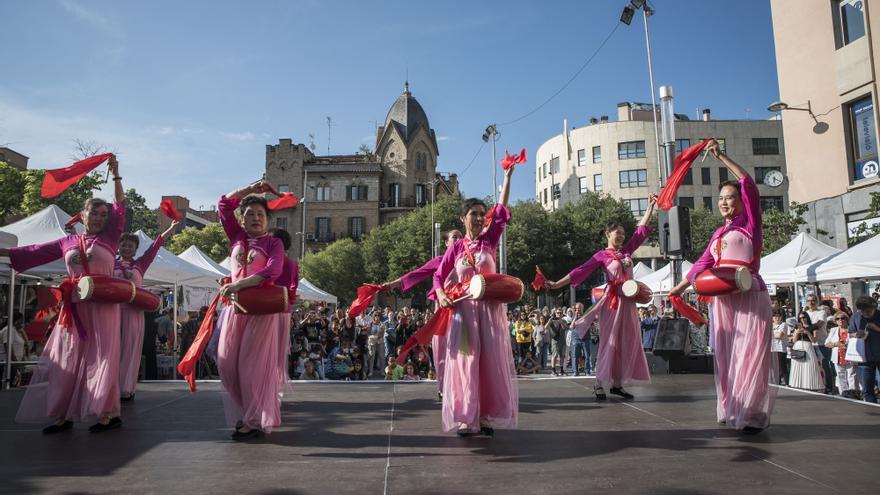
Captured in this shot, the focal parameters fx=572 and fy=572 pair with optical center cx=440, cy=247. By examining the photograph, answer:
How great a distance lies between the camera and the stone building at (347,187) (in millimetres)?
56469

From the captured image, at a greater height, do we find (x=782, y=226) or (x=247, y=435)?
(x=782, y=226)

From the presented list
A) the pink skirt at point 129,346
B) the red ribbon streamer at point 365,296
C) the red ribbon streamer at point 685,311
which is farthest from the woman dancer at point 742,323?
the pink skirt at point 129,346

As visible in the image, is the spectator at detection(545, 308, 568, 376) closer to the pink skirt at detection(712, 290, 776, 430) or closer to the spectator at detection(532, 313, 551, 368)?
the spectator at detection(532, 313, 551, 368)

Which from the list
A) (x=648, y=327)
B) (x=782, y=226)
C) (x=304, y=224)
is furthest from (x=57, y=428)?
(x=304, y=224)

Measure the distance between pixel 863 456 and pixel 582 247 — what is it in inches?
1408

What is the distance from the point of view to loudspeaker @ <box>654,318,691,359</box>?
10203 mm

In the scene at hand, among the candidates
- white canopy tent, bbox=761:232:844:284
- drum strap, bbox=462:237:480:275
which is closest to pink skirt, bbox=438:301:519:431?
drum strap, bbox=462:237:480:275

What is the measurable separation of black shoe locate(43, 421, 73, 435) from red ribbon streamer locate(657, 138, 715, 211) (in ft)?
20.3

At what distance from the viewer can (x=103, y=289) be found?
5148 millimetres

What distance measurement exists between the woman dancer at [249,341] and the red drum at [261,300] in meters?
0.05

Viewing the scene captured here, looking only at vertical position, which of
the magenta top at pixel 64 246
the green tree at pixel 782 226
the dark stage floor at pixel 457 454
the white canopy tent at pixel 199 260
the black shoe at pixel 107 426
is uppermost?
the green tree at pixel 782 226

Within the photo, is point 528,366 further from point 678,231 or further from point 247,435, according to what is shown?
point 247,435

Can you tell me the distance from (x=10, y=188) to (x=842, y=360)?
3167 centimetres

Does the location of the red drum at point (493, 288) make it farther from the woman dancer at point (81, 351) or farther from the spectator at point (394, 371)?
the spectator at point (394, 371)
